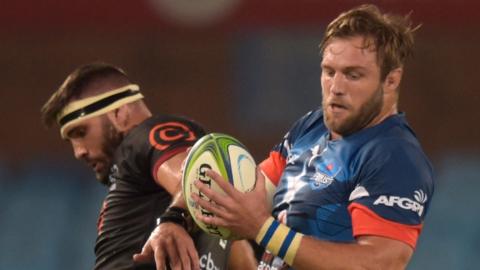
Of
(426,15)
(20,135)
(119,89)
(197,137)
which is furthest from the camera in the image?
(20,135)

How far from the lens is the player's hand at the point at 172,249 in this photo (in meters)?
4.05

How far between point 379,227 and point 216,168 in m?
0.55

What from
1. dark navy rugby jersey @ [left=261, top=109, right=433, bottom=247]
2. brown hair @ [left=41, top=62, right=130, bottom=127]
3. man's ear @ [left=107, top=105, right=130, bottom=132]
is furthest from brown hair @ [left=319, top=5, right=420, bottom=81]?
brown hair @ [left=41, top=62, right=130, bottom=127]

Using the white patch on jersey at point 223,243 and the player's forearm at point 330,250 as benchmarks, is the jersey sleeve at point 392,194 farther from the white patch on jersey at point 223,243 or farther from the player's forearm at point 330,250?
the white patch on jersey at point 223,243

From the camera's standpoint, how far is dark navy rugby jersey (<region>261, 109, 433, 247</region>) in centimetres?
377

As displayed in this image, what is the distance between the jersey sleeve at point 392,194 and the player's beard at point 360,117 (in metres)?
0.16

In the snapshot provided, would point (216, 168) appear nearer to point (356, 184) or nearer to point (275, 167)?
point (356, 184)

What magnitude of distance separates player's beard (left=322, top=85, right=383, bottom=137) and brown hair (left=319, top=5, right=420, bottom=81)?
8 cm

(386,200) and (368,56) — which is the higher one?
(368,56)

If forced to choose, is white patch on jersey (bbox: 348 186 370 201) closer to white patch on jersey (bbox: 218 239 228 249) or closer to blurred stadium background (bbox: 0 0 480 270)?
white patch on jersey (bbox: 218 239 228 249)

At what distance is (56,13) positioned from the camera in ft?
33.2

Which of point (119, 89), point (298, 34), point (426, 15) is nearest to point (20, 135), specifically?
point (298, 34)

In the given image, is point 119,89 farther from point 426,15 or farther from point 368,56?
point 426,15

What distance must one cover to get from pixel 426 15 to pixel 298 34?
1144mm
